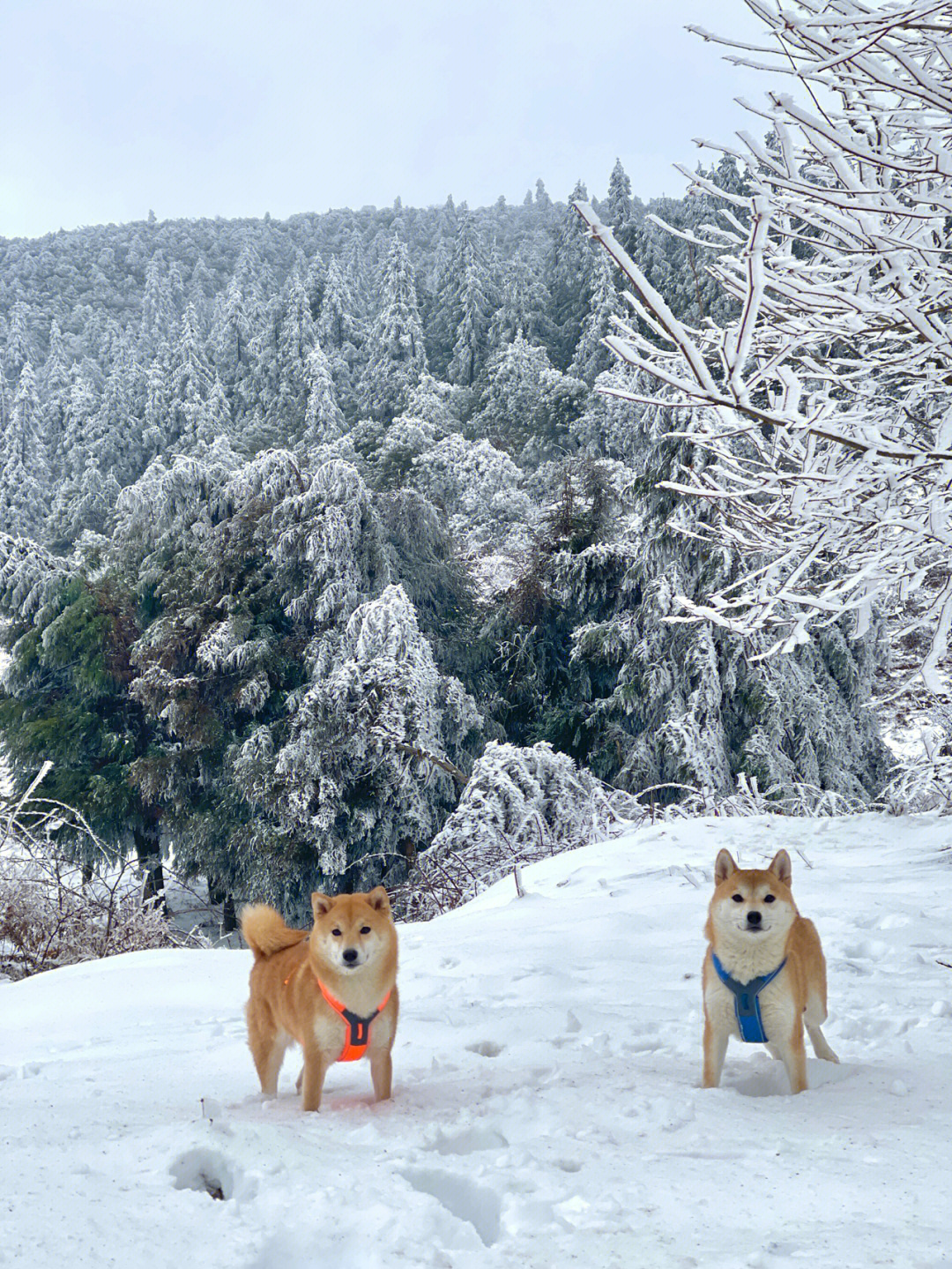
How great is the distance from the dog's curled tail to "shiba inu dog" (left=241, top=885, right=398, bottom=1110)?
0.20 metres

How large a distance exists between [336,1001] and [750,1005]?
3.74 feet

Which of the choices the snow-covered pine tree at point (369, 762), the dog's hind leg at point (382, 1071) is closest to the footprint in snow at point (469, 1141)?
the dog's hind leg at point (382, 1071)

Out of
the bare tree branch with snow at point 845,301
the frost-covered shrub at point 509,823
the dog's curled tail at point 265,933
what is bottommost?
the frost-covered shrub at point 509,823

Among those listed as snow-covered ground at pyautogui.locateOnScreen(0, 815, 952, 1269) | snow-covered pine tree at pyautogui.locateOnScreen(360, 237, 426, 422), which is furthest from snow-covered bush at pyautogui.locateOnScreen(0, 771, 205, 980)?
snow-covered pine tree at pyautogui.locateOnScreen(360, 237, 426, 422)

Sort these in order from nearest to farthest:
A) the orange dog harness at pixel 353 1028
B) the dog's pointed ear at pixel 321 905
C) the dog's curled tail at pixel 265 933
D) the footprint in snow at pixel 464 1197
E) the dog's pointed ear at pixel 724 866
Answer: the footprint in snow at pixel 464 1197 < the orange dog harness at pixel 353 1028 < the dog's pointed ear at pixel 321 905 < the dog's pointed ear at pixel 724 866 < the dog's curled tail at pixel 265 933

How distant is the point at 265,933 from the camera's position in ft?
9.37

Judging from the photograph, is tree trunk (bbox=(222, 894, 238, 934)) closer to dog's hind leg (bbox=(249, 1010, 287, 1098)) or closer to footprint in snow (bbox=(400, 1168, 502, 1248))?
dog's hind leg (bbox=(249, 1010, 287, 1098))

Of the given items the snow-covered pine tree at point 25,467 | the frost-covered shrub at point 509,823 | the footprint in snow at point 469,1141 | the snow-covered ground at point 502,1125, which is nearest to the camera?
the snow-covered ground at point 502,1125

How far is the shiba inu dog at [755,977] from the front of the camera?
8.21ft

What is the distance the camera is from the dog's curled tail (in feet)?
9.32

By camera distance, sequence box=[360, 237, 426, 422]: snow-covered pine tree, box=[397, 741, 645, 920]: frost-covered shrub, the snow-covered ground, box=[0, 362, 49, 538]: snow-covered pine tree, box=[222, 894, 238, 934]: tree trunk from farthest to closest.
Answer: box=[360, 237, 426, 422]: snow-covered pine tree, box=[0, 362, 49, 538]: snow-covered pine tree, box=[222, 894, 238, 934]: tree trunk, box=[397, 741, 645, 920]: frost-covered shrub, the snow-covered ground

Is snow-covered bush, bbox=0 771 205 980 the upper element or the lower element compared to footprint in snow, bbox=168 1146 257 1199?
lower

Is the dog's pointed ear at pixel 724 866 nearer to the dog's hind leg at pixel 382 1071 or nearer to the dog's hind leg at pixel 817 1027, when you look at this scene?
the dog's hind leg at pixel 817 1027

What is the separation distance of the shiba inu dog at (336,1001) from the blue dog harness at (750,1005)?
0.96m
